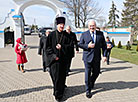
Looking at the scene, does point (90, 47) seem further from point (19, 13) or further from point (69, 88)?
point (19, 13)

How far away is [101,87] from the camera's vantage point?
4.64m

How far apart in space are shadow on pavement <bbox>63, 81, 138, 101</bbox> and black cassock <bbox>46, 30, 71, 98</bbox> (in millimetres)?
500

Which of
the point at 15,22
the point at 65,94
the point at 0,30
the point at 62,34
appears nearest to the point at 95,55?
the point at 62,34

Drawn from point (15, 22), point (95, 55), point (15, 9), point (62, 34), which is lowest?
point (95, 55)

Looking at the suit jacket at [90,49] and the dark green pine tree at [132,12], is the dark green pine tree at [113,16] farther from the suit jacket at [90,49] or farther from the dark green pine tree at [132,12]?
the suit jacket at [90,49]

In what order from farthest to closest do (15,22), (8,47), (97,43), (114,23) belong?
(114,23), (8,47), (15,22), (97,43)

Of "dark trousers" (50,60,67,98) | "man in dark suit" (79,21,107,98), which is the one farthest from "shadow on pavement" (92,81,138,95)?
"dark trousers" (50,60,67,98)

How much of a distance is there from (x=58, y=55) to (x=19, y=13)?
471 inches

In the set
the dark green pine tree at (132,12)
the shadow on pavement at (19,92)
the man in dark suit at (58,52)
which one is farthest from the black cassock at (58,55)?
the dark green pine tree at (132,12)

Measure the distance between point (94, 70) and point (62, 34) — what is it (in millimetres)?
1294

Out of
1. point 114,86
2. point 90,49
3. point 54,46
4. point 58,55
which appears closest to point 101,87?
point 114,86

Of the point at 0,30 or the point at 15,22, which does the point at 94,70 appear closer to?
the point at 15,22

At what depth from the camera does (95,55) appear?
12.5 feet

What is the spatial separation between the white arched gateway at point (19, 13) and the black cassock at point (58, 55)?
37.8ft
